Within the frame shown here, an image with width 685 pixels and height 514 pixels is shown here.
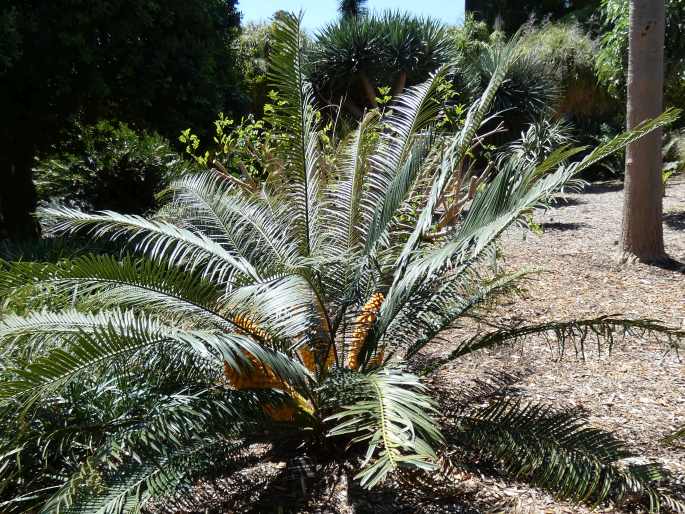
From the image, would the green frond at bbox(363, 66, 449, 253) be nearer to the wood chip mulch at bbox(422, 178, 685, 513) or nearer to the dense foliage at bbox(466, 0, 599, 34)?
the wood chip mulch at bbox(422, 178, 685, 513)

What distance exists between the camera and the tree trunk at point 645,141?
6508 millimetres

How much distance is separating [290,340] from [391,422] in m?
0.95

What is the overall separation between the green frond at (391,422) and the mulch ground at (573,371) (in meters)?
0.62

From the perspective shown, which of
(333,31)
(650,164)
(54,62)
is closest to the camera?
(650,164)

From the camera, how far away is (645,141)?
21.6ft

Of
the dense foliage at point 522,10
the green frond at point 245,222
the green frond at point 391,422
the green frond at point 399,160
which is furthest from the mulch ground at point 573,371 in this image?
the dense foliage at point 522,10

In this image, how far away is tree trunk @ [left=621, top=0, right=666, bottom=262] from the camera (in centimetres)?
651

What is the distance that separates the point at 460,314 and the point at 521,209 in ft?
3.10

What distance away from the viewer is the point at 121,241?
6.97m

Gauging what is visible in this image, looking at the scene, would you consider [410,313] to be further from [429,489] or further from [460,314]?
[429,489]

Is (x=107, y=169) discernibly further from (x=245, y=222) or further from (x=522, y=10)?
(x=522, y=10)

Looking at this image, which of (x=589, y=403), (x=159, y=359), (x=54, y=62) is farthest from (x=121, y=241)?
(x=589, y=403)

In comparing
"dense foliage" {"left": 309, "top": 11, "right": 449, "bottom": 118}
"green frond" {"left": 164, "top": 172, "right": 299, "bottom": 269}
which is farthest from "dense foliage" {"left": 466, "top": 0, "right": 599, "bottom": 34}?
"green frond" {"left": 164, "top": 172, "right": 299, "bottom": 269}

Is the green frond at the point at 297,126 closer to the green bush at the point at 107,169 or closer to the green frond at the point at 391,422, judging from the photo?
the green frond at the point at 391,422
